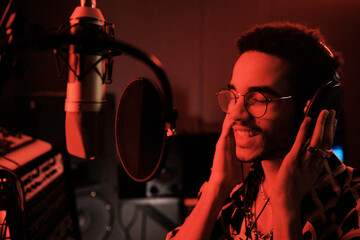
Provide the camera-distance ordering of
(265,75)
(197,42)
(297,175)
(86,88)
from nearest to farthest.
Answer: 1. (86,88)
2. (297,175)
3. (265,75)
4. (197,42)

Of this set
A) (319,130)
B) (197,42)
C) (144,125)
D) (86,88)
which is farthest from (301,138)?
A: (197,42)

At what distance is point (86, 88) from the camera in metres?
0.63

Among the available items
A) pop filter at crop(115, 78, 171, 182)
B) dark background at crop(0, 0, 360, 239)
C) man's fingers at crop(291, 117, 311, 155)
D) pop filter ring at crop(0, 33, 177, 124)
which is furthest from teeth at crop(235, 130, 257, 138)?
dark background at crop(0, 0, 360, 239)

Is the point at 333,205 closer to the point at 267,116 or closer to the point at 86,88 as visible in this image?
the point at 267,116

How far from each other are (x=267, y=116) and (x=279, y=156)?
16 cm

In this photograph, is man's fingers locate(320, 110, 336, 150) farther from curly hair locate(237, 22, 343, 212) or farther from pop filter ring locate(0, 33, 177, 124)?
pop filter ring locate(0, 33, 177, 124)

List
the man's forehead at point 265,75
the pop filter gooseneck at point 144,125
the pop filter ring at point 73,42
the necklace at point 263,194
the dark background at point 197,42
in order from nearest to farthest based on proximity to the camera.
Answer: the pop filter ring at point 73,42 → the pop filter gooseneck at point 144,125 → the man's forehead at point 265,75 → the necklace at point 263,194 → the dark background at point 197,42

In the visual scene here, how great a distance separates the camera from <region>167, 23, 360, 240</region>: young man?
0.95 metres

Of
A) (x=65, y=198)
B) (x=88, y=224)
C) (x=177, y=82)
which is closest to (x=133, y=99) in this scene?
(x=65, y=198)

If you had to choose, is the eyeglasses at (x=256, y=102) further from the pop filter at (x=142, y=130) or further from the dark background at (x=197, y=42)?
the dark background at (x=197, y=42)

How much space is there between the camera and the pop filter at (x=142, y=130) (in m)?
0.61

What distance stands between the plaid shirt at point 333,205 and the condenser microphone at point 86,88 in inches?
27.6

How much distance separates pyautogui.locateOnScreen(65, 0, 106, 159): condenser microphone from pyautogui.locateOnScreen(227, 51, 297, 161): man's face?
1.89 feet

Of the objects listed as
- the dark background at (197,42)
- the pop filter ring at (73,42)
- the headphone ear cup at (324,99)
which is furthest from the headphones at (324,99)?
the dark background at (197,42)
